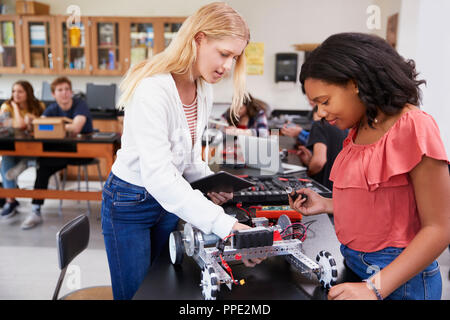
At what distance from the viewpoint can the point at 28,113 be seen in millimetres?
3996

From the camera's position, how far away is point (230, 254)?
88cm

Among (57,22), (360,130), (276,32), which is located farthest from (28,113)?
(360,130)

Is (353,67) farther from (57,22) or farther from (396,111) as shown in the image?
(57,22)

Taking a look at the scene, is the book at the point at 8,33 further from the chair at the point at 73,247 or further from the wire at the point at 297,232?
the wire at the point at 297,232

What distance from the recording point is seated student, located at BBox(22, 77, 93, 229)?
12.1 ft

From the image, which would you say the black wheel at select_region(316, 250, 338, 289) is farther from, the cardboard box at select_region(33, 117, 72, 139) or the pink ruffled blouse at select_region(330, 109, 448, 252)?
the cardboard box at select_region(33, 117, 72, 139)

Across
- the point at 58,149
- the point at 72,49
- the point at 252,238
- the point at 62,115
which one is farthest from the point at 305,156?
the point at 72,49

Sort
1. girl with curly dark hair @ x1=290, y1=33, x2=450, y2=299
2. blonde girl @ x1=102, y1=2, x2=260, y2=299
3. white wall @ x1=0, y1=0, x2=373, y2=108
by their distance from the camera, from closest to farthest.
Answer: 1. girl with curly dark hair @ x1=290, y1=33, x2=450, y2=299
2. blonde girl @ x1=102, y1=2, x2=260, y2=299
3. white wall @ x1=0, y1=0, x2=373, y2=108

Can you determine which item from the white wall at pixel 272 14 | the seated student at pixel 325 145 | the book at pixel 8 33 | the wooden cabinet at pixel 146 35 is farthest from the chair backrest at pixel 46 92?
the seated student at pixel 325 145

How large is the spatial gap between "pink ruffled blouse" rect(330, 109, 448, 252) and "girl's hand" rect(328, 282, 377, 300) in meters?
0.11

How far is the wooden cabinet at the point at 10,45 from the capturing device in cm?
530

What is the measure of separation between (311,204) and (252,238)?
29cm

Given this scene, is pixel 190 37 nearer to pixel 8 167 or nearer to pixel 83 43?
pixel 8 167

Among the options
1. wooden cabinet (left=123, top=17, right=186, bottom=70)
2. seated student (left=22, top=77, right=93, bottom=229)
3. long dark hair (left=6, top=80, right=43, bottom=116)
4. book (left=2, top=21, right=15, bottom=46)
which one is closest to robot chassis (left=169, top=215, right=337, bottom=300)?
seated student (left=22, top=77, right=93, bottom=229)
